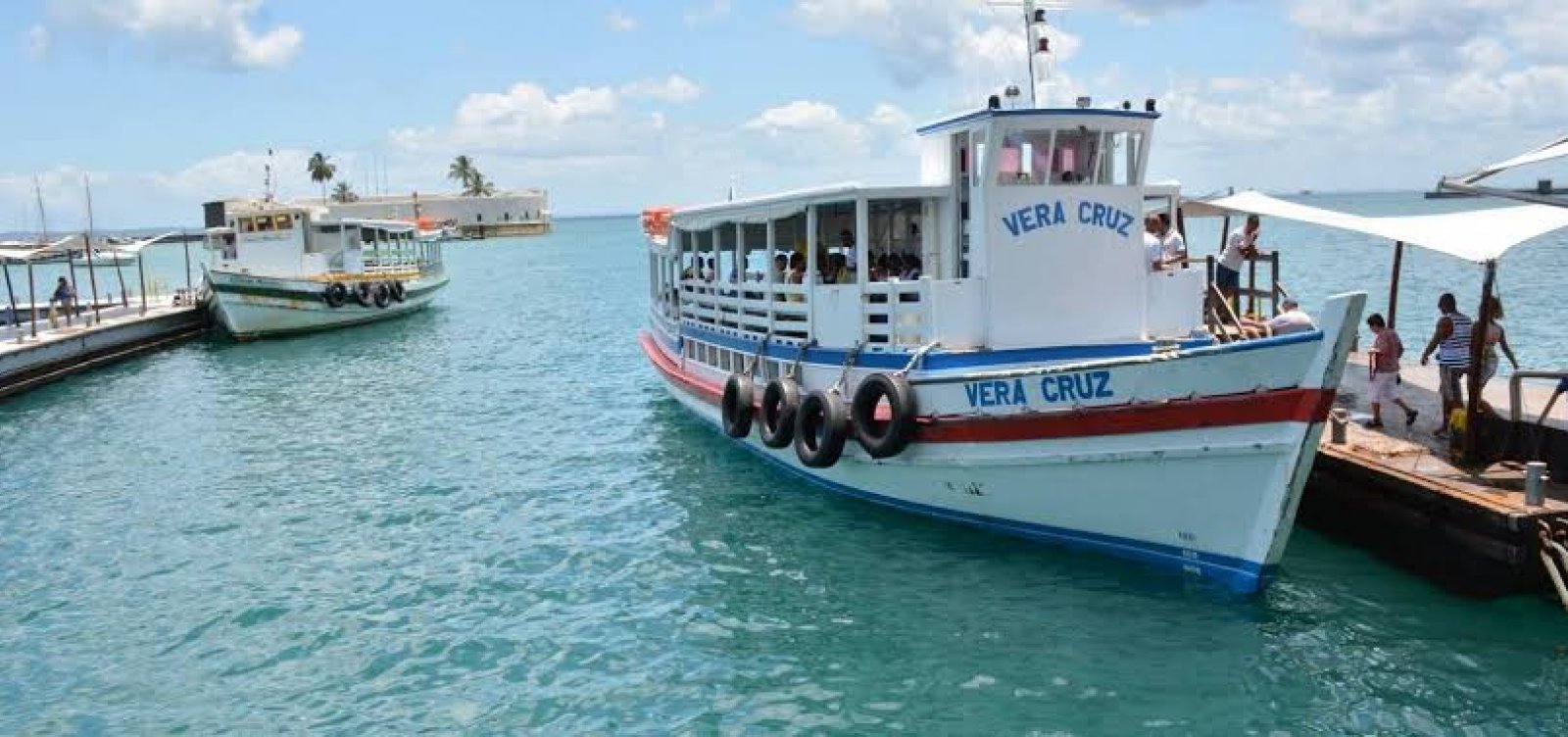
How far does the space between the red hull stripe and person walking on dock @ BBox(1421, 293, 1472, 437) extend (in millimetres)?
3201

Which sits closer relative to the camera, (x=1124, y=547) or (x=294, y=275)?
(x=1124, y=547)

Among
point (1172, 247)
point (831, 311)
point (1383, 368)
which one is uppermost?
point (1172, 247)

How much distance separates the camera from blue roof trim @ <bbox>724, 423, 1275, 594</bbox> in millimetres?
10445

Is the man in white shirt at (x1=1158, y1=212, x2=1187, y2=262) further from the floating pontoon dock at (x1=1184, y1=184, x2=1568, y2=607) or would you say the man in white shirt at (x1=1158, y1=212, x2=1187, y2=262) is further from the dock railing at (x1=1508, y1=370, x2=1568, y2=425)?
the dock railing at (x1=1508, y1=370, x2=1568, y2=425)

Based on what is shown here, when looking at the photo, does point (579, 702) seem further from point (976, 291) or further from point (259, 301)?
point (259, 301)

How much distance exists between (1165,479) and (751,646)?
13.4 feet

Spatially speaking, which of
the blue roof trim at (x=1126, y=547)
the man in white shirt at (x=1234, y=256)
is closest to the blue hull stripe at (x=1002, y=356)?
the blue roof trim at (x=1126, y=547)

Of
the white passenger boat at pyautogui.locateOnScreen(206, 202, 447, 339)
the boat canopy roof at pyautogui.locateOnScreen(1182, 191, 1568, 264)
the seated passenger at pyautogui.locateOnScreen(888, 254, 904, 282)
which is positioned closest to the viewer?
the boat canopy roof at pyautogui.locateOnScreen(1182, 191, 1568, 264)

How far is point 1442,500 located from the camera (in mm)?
10508

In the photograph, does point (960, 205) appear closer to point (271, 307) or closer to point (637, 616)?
point (637, 616)

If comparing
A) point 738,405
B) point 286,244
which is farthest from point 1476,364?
point 286,244

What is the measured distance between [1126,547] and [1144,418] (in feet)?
5.12

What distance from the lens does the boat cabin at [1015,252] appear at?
42.4ft

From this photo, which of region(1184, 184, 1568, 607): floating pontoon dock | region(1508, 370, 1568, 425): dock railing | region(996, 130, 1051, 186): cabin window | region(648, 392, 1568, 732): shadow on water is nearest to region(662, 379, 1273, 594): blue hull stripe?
region(648, 392, 1568, 732): shadow on water
